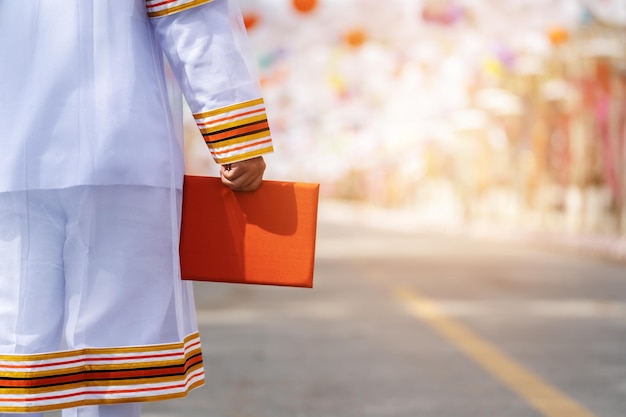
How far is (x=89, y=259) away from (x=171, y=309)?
9.3 inches

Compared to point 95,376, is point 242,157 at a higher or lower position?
higher

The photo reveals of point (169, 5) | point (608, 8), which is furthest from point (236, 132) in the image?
point (608, 8)

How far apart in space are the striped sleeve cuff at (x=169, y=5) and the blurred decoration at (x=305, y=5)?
51.1 feet

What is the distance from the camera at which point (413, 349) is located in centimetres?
874

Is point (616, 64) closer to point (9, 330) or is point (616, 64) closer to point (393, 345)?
point (393, 345)

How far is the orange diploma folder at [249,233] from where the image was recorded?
3240 mm

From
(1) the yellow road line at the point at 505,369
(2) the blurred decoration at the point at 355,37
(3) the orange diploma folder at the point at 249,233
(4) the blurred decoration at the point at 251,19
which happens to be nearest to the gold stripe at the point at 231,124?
(3) the orange diploma folder at the point at 249,233

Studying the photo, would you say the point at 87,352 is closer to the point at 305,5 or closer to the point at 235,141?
the point at 235,141

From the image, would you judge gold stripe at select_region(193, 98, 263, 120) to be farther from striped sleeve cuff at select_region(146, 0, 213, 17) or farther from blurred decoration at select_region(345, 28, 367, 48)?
blurred decoration at select_region(345, 28, 367, 48)

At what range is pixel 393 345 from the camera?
29.4 feet

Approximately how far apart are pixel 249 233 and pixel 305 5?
15693 mm

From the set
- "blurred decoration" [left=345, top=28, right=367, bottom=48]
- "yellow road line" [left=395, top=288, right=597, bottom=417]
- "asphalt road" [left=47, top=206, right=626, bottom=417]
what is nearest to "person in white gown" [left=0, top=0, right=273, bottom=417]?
"asphalt road" [left=47, top=206, right=626, bottom=417]

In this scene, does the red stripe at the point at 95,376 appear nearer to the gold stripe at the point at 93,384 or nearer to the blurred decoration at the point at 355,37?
the gold stripe at the point at 93,384

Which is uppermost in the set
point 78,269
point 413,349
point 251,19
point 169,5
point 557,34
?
point 557,34
